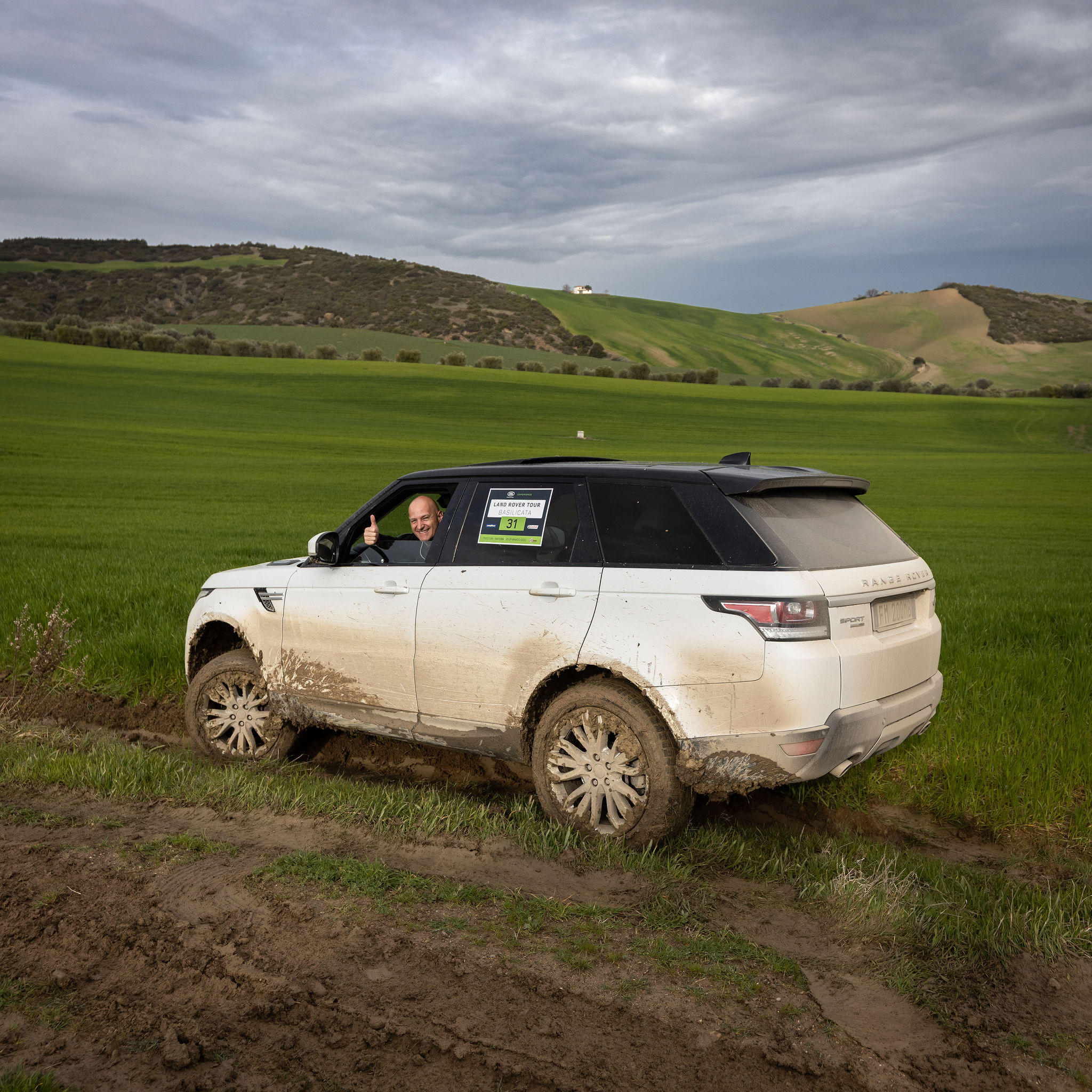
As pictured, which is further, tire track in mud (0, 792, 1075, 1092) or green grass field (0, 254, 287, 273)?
green grass field (0, 254, 287, 273)

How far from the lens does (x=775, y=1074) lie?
9.18 feet

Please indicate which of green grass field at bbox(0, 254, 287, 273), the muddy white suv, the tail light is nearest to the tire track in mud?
the muddy white suv

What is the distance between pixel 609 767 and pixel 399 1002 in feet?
5.28

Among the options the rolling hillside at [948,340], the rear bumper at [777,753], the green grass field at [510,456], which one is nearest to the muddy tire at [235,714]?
the green grass field at [510,456]

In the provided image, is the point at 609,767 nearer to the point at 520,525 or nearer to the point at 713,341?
the point at 520,525

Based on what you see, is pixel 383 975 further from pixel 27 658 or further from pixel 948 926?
pixel 27 658

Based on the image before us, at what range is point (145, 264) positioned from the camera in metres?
124

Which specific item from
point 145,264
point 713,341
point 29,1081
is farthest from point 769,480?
point 145,264

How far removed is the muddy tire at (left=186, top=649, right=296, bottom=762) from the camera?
19.7 ft

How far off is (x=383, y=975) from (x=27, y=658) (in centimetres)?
660

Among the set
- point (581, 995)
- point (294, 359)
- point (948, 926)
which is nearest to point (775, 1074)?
point (581, 995)

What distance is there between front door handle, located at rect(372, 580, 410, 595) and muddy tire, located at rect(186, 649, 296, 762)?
3.83ft

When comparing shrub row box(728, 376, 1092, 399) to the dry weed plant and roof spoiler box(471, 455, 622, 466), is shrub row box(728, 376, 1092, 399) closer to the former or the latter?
the dry weed plant

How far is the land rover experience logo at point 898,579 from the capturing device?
14.3ft
